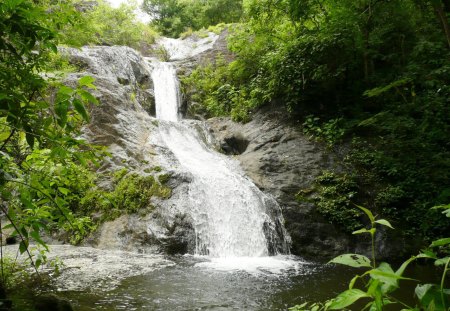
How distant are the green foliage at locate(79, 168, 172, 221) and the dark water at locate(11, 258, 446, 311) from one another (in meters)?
2.44

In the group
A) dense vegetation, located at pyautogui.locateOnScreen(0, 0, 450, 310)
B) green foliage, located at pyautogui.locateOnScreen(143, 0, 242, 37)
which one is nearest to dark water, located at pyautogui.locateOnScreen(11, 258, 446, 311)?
dense vegetation, located at pyautogui.locateOnScreen(0, 0, 450, 310)

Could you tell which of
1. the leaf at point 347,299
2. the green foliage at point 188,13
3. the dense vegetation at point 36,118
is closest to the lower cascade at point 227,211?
the dense vegetation at point 36,118

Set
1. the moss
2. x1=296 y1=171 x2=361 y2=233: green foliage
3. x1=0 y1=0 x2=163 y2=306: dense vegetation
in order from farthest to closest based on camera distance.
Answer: the moss, x1=296 y1=171 x2=361 y2=233: green foliage, x1=0 y1=0 x2=163 y2=306: dense vegetation

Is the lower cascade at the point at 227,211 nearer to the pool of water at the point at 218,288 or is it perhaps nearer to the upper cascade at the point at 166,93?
the pool of water at the point at 218,288

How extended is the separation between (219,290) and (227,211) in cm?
354

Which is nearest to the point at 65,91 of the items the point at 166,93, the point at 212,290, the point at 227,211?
the point at 212,290

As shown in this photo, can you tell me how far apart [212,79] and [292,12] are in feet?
33.8

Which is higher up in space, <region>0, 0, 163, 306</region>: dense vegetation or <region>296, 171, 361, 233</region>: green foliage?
<region>0, 0, 163, 306</region>: dense vegetation

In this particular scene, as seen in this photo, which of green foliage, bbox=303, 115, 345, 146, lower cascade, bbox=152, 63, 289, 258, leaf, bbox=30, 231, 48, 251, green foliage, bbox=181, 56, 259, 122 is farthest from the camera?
green foliage, bbox=181, 56, 259, 122

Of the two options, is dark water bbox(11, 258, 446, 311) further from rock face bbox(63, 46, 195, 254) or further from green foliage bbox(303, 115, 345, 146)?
green foliage bbox(303, 115, 345, 146)

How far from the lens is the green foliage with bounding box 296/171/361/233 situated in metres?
8.19

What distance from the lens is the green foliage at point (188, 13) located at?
76.8 ft

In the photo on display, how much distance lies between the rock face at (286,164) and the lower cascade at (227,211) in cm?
35

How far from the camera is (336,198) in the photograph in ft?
28.2
